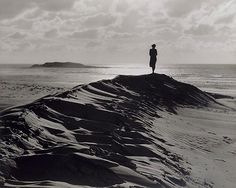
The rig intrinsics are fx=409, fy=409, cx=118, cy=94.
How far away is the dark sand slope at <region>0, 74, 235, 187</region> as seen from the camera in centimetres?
698

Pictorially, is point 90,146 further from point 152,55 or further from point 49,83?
point 49,83

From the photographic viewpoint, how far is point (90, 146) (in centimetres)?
866

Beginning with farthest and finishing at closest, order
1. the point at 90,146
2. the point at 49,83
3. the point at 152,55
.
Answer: the point at 49,83, the point at 152,55, the point at 90,146

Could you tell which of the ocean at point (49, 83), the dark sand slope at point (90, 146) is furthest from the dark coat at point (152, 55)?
the dark sand slope at point (90, 146)

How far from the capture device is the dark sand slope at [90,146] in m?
6.98

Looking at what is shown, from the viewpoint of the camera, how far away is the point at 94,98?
15.2 meters

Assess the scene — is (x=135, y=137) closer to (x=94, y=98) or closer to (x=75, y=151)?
Answer: (x=75, y=151)

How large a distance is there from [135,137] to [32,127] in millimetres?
2988

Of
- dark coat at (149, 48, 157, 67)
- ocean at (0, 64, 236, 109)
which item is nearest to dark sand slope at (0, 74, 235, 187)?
ocean at (0, 64, 236, 109)

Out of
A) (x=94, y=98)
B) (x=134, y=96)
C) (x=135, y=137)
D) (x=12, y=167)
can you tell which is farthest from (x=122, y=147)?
(x=134, y=96)

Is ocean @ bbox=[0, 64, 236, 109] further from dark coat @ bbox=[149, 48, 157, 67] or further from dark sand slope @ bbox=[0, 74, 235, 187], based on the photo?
dark coat @ bbox=[149, 48, 157, 67]

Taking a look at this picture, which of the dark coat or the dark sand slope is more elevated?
the dark coat

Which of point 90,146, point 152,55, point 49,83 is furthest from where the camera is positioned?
point 49,83

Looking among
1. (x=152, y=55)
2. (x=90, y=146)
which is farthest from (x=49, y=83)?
(x=90, y=146)
